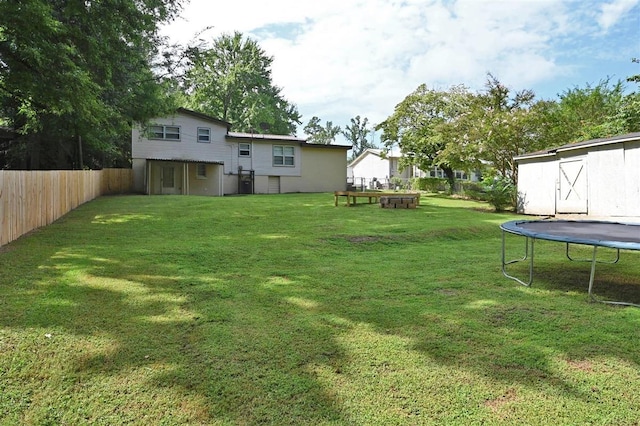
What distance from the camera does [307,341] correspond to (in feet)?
9.93

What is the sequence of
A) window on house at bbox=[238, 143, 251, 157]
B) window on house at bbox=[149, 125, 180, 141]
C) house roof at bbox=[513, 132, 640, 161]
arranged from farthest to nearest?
1. window on house at bbox=[238, 143, 251, 157]
2. window on house at bbox=[149, 125, 180, 141]
3. house roof at bbox=[513, 132, 640, 161]

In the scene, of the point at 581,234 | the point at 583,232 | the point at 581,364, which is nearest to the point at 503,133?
the point at 583,232


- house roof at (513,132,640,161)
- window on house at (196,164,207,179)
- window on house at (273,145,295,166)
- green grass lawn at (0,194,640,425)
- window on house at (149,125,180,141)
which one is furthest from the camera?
window on house at (273,145,295,166)

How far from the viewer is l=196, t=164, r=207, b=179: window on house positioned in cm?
2453

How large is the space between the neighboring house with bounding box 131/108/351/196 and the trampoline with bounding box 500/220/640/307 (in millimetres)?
19574

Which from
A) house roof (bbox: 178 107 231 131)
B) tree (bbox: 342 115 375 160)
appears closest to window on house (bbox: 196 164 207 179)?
house roof (bbox: 178 107 231 131)

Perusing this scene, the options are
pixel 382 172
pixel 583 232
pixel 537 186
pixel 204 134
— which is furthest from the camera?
pixel 382 172

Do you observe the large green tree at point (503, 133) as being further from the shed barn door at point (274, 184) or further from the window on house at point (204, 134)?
the window on house at point (204, 134)

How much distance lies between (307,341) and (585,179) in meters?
12.9

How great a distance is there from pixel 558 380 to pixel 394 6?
12.0 m

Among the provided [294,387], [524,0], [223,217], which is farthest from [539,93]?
[294,387]

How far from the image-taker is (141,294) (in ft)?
13.4

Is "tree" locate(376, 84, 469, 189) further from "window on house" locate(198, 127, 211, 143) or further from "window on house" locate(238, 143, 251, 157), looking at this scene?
"window on house" locate(198, 127, 211, 143)

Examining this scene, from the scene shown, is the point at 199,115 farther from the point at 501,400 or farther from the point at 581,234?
the point at 501,400
